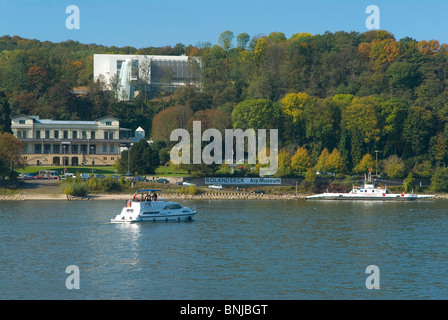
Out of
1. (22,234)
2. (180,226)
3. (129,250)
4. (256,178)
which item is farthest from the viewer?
(256,178)

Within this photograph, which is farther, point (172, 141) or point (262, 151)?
point (172, 141)

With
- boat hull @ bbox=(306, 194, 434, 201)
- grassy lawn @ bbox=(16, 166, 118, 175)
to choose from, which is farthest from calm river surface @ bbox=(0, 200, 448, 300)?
grassy lawn @ bbox=(16, 166, 118, 175)

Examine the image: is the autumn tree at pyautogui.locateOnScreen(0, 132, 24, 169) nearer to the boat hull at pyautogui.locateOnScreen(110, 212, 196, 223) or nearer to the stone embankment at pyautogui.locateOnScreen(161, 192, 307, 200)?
the stone embankment at pyautogui.locateOnScreen(161, 192, 307, 200)

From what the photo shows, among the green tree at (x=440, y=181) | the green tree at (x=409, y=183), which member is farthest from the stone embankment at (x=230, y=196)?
the green tree at (x=440, y=181)

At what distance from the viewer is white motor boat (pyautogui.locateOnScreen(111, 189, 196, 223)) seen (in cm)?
7156

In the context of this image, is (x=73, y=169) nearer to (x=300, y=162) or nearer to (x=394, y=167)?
(x=300, y=162)

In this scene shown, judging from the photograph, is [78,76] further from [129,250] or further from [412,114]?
[129,250]

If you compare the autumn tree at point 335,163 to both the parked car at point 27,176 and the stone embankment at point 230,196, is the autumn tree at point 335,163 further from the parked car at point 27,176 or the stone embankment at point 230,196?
the parked car at point 27,176

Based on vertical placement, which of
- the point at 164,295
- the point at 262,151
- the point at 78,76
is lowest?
the point at 164,295

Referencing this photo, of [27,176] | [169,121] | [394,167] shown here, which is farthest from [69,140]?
[394,167]

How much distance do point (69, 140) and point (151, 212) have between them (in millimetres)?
74899

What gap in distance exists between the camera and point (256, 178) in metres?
119

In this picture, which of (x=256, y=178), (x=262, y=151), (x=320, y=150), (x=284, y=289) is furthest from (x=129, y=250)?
(x=320, y=150)

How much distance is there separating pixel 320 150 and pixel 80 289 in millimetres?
99484
